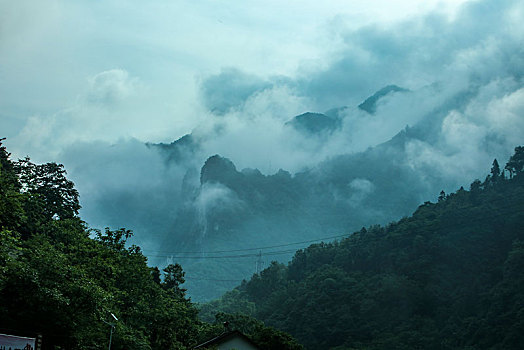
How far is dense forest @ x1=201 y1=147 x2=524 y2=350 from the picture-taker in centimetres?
9562

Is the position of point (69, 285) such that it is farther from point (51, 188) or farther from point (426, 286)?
Result: point (426, 286)

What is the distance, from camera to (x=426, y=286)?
4365 inches

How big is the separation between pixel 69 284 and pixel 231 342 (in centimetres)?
2279

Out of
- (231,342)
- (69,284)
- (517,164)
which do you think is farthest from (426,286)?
(69,284)

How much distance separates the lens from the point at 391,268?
11681 cm

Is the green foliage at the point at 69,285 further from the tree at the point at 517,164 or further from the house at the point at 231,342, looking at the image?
the tree at the point at 517,164

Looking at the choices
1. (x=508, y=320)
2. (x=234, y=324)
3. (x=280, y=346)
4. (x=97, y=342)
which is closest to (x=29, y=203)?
(x=97, y=342)

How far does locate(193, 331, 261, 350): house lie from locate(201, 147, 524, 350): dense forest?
4708cm

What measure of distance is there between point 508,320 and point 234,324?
4082cm

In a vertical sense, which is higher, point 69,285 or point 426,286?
point 426,286

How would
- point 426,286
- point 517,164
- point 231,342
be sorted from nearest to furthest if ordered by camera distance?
point 231,342 → point 426,286 → point 517,164

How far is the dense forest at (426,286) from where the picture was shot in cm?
9562

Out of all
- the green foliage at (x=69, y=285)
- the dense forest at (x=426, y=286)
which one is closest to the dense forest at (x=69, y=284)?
the green foliage at (x=69, y=285)

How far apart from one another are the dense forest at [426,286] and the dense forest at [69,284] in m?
41.7
